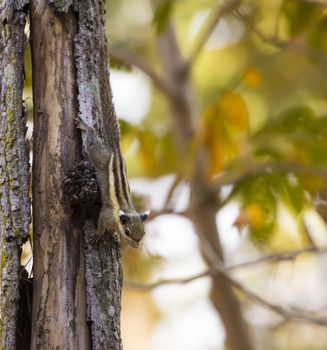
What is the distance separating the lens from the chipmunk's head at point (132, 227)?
201cm

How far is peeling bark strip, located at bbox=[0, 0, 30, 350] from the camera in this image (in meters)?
1.72

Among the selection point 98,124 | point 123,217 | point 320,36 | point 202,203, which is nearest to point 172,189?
point 202,203

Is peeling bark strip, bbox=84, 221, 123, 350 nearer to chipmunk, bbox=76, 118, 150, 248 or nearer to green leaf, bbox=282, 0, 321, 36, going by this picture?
chipmunk, bbox=76, 118, 150, 248

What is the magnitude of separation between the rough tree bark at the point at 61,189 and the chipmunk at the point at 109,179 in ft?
0.11

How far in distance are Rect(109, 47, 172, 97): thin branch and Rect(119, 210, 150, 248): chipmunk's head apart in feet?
3.99

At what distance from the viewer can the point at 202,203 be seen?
372cm

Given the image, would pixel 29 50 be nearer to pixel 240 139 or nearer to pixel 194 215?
pixel 194 215

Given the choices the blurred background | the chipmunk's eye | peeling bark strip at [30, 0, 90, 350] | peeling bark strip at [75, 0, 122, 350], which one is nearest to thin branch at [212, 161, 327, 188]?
the blurred background

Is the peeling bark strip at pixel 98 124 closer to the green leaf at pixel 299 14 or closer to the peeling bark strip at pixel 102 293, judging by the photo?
the peeling bark strip at pixel 102 293

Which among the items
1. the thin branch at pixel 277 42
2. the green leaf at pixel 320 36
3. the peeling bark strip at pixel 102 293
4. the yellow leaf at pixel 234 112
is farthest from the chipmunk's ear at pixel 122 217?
the green leaf at pixel 320 36

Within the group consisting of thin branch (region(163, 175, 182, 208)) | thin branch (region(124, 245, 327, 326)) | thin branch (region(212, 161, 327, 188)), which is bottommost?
thin branch (region(124, 245, 327, 326))

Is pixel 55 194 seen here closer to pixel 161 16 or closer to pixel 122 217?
pixel 122 217

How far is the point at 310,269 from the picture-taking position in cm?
616

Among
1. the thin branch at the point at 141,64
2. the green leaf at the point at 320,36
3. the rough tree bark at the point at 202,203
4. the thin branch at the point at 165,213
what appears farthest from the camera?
the rough tree bark at the point at 202,203
